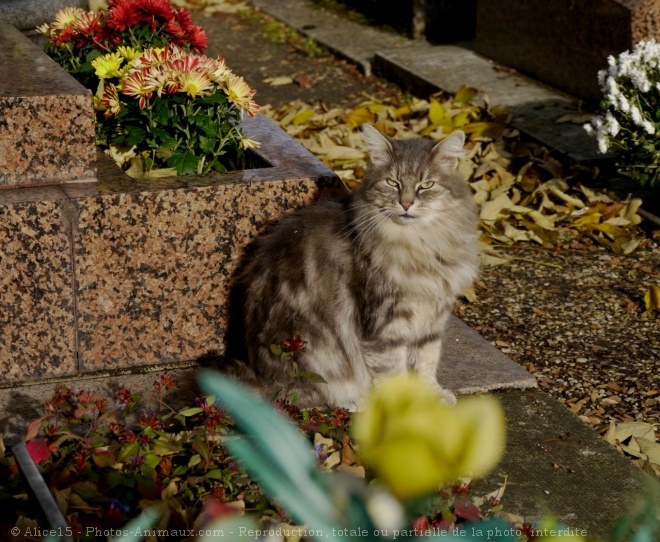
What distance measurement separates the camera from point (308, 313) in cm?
354

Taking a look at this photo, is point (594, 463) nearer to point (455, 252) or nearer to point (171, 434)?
point (455, 252)

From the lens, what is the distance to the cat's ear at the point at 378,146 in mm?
3639

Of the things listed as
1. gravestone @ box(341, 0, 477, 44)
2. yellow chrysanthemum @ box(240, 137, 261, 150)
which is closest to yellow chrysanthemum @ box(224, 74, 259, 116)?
yellow chrysanthemum @ box(240, 137, 261, 150)

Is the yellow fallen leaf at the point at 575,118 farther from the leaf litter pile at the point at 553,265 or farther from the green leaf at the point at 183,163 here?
the green leaf at the point at 183,163

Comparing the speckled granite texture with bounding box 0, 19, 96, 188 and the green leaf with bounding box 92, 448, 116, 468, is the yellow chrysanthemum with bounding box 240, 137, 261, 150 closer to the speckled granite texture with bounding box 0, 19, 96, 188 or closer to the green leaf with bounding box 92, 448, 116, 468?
the speckled granite texture with bounding box 0, 19, 96, 188

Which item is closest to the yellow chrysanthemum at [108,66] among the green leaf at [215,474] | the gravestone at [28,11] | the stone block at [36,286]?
the stone block at [36,286]

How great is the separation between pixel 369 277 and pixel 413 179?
42 cm

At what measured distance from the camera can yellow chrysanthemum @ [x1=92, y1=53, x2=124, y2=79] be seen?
4.26 meters

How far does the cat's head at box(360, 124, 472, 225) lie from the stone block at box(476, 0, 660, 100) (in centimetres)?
341

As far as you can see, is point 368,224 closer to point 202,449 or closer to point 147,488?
point 202,449

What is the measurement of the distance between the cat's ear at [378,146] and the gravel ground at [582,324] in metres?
1.18

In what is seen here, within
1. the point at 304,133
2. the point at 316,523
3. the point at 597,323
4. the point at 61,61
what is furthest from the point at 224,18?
the point at 316,523

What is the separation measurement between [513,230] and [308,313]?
7.47ft

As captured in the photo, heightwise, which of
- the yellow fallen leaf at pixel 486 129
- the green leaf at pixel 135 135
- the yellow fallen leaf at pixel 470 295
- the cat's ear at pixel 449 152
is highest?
the cat's ear at pixel 449 152
